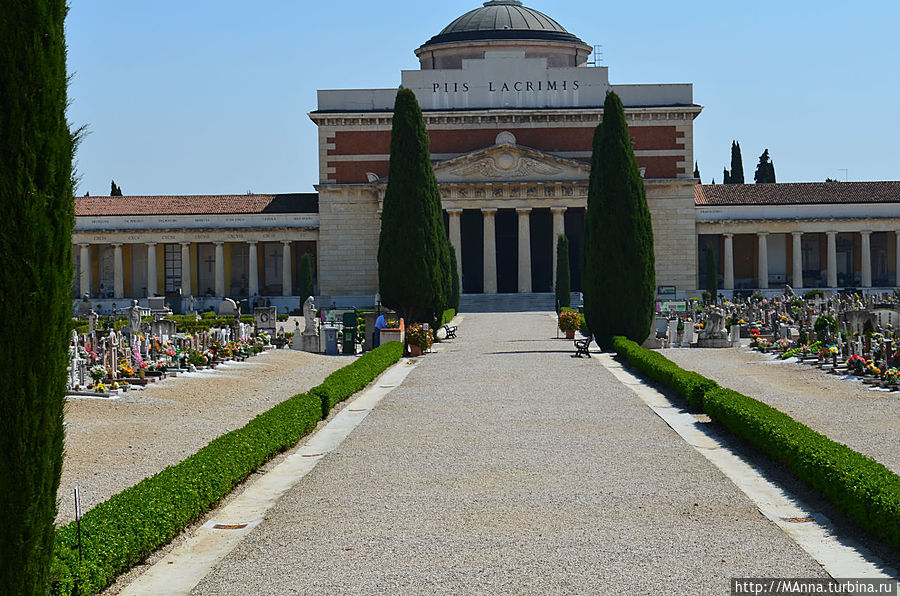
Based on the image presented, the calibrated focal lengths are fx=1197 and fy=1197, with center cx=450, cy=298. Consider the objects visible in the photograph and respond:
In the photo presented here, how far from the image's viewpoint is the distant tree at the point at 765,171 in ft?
284

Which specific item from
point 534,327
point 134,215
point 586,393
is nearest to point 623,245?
point 586,393

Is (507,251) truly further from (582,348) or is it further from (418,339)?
(582,348)

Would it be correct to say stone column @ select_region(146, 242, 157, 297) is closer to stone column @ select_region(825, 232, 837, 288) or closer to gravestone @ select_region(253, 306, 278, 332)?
gravestone @ select_region(253, 306, 278, 332)

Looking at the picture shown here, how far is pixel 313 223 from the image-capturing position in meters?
69.4

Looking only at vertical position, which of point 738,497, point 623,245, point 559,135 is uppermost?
point 559,135

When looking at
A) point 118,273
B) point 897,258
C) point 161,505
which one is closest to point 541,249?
point 897,258

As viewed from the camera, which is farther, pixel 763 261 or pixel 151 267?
pixel 151 267

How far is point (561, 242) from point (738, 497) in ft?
157

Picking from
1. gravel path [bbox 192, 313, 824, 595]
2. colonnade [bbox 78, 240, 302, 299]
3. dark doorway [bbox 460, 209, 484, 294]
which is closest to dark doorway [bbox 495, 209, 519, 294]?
dark doorway [bbox 460, 209, 484, 294]

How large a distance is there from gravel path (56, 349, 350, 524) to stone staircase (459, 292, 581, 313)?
33590 millimetres

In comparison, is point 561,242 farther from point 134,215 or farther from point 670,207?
point 134,215

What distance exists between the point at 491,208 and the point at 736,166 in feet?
79.8

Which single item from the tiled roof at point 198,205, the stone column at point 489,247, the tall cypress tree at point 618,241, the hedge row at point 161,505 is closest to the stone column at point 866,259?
the stone column at point 489,247

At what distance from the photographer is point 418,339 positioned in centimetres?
3256
